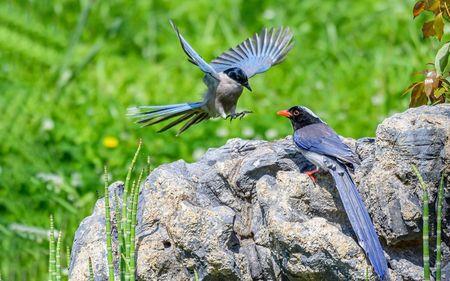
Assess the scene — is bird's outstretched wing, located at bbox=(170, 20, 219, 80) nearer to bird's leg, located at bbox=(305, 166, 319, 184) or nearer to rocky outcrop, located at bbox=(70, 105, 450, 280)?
rocky outcrop, located at bbox=(70, 105, 450, 280)

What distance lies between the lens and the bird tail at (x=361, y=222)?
11.3ft

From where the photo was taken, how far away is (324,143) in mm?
3898

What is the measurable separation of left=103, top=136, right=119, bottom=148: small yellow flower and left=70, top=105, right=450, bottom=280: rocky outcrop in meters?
2.68

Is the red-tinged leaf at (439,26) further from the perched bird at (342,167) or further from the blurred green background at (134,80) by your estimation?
the blurred green background at (134,80)

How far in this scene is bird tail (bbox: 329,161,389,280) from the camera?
11.3ft

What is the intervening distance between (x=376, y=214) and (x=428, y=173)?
0.80 feet

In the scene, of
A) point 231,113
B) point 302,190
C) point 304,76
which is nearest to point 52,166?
point 231,113

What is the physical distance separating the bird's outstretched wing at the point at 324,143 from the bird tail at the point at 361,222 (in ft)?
0.34

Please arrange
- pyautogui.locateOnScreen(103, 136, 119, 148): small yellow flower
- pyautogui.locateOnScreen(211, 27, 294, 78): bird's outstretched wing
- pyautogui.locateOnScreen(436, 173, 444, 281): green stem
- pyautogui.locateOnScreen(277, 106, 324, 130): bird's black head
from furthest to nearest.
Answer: pyautogui.locateOnScreen(103, 136, 119, 148): small yellow flower, pyautogui.locateOnScreen(211, 27, 294, 78): bird's outstretched wing, pyautogui.locateOnScreen(277, 106, 324, 130): bird's black head, pyautogui.locateOnScreen(436, 173, 444, 281): green stem

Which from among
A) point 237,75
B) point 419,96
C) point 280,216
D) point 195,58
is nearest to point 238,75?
point 237,75

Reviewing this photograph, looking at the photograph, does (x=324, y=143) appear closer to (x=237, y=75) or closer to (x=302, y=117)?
(x=302, y=117)

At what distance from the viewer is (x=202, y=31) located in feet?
27.8

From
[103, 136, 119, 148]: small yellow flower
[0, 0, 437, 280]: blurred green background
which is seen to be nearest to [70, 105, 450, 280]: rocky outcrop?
[0, 0, 437, 280]: blurred green background

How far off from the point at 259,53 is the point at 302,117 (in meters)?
1.06
